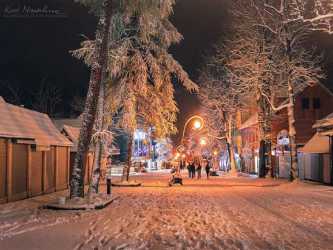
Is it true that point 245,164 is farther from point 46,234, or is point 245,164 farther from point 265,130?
point 46,234

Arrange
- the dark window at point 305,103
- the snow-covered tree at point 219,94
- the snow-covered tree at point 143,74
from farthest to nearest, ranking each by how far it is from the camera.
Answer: the dark window at point 305,103 → the snow-covered tree at point 219,94 → the snow-covered tree at point 143,74

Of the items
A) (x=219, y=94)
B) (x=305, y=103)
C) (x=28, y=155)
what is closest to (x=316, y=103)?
(x=305, y=103)

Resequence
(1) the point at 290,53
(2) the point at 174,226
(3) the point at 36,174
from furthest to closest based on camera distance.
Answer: (1) the point at 290,53, (3) the point at 36,174, (2) the point at 174,226

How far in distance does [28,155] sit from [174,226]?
442 inches

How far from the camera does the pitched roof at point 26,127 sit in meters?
21.7

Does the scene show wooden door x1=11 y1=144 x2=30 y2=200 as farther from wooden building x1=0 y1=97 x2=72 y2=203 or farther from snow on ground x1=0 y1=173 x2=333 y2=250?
snow on ground x1=0 y1=173 x2=333 y2=250

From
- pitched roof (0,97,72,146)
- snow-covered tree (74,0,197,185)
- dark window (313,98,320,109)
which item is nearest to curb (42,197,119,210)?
pitched roof (0,97,72,146)

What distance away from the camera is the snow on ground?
38.6 feet

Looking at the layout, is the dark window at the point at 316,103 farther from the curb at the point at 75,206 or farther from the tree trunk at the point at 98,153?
the curb at the point at 75,206

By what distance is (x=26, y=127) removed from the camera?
2436 cm

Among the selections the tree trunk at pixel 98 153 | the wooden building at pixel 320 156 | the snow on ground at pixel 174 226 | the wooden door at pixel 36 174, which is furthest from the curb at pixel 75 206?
the wooden building at pixel 320 156

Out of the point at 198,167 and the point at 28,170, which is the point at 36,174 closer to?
the point at 28,170

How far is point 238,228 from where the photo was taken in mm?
14391

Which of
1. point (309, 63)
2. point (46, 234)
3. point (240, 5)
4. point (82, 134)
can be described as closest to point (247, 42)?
point (240, 5)
